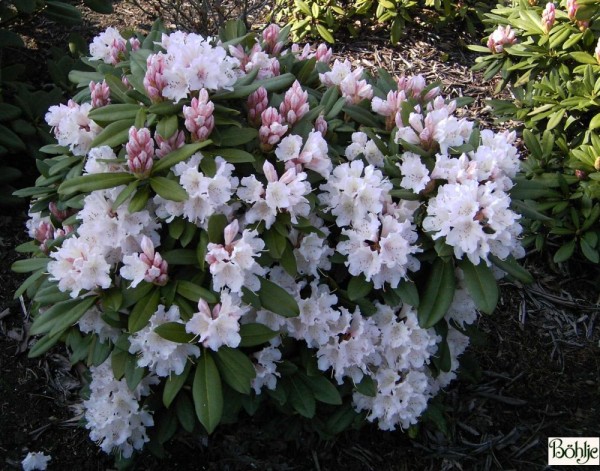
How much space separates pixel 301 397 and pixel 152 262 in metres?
0.70

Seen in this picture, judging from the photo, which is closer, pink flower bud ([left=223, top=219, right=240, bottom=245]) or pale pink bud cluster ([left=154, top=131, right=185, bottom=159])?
pink flower bud ([left=223, top=219, right=240, bottom=245])

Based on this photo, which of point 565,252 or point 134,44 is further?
point 565,252

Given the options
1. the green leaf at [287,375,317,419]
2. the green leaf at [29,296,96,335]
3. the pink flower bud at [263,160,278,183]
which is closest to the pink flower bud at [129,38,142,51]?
the pink flower bud at [263,160,278,183]

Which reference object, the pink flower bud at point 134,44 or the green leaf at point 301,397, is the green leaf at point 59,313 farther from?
the pink flower bud at point 134,44

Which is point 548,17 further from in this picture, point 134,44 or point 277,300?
point 277,300

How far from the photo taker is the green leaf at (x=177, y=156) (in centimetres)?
195

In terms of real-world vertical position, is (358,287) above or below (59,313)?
below

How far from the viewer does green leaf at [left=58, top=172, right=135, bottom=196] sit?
195 cm

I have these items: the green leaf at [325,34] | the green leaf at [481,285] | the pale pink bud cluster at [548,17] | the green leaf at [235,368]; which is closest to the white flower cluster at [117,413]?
the green leaf at [235,368]

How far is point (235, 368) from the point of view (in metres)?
1.96

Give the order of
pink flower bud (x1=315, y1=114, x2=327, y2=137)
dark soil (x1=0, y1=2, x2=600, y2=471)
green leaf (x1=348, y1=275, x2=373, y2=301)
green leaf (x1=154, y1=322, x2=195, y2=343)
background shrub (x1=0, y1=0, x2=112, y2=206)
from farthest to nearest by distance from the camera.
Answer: background shrub (x1=0, y1=0, x2=112, y2=206) < dark soil (x1=0, y1=2, x2=600, y2=471) < pink flower bud (x1=315, y1=114, x2=327, y2=137) < green leaf (x1=348, y1=275, x2=373, y2=301) < green leaf (x1=154, y1=322, x2=195, y2=343)

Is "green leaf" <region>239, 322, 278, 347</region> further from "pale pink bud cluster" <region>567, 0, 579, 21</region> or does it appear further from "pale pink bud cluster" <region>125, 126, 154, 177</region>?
"pale pink bud cluster" <region>567, 0, 579, 21</region>

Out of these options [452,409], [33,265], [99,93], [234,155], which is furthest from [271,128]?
[452,409]

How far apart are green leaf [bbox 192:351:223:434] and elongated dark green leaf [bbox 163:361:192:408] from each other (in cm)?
5
